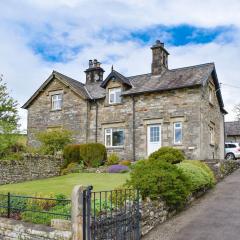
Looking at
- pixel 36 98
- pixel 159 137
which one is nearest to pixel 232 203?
pixel 159 137

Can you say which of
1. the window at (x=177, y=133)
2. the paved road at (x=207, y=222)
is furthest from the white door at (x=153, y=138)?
the paved road at (x=207, y=222)

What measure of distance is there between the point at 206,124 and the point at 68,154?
1004cm

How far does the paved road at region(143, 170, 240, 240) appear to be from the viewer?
10.5 metres

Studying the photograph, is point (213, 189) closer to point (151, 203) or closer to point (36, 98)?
point (151, 203)

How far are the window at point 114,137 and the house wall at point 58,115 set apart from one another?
1.92 meters

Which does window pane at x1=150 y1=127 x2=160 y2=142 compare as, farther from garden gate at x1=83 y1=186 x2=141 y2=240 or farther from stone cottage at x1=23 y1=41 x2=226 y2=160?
garden gate at x1=83 y1=186 x2=141 y2=240

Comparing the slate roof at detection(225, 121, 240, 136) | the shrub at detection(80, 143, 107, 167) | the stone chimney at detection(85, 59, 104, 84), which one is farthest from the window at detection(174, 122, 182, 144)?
the slate roof at detection(225, 121, 240, 136)

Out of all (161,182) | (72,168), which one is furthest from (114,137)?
(161,182)

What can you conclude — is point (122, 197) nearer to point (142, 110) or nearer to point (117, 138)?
point (142, 110)

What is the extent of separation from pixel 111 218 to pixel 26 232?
7.81 feet

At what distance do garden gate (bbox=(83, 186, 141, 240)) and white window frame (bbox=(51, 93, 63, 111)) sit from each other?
776 inches

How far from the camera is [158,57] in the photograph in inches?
1087

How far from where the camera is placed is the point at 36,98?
31062 mm

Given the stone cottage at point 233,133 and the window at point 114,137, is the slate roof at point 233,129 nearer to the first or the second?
the stone cottage at point 233,133
